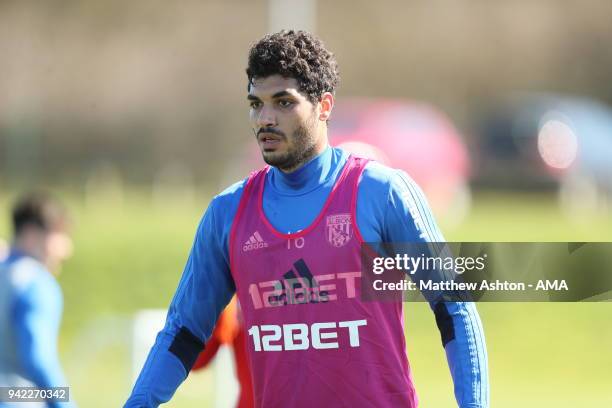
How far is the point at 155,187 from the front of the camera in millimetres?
23781

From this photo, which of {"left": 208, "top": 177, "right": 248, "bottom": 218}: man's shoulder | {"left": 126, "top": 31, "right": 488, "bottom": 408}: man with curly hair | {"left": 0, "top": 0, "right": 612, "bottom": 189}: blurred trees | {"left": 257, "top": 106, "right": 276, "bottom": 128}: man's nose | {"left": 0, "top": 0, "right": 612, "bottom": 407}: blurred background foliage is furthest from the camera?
{"left": 0, "top": 0, "right": 612, "bottom": 189}: blurred trees

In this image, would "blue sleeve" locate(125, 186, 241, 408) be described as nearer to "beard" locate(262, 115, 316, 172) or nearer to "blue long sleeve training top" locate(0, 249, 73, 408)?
"beard" locate(262, 115, 316, 172)

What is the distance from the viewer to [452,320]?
4371 millimetres

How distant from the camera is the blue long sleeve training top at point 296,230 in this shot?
435cm

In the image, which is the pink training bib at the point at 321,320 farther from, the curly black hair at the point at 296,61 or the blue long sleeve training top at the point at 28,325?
the blue long sleeve training top at the point at 28,325

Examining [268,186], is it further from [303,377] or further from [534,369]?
[534,369]

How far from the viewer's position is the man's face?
4.61m

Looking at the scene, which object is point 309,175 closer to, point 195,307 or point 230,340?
point 195,307

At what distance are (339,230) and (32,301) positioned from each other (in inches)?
96.4

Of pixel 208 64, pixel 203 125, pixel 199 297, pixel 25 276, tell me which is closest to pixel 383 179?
pixel 199 297

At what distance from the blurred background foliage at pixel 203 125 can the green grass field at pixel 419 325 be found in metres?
0.02

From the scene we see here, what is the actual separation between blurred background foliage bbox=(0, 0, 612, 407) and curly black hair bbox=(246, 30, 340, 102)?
5723 mm

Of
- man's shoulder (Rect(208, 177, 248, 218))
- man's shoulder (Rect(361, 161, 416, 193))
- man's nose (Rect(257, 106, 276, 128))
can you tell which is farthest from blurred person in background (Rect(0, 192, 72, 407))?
man's shoulder (Rect(361, 161, 416, 193))

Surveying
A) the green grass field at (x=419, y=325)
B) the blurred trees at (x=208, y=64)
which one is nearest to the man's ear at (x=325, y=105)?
the green grass field at (x=419, y=325)
